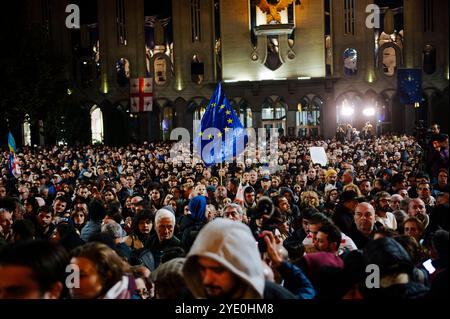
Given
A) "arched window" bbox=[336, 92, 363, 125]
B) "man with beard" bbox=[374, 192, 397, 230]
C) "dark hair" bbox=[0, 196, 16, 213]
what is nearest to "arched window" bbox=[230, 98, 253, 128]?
"arched window" bbox=[336, 92, 363, 125]

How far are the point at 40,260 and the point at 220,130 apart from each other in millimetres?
10059

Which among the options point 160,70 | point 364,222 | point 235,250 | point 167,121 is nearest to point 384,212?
point 364,222

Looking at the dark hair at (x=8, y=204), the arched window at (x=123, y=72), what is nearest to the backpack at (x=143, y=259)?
the dark hair at (x=8, y=204)

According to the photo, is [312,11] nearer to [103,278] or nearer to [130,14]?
[130,14]

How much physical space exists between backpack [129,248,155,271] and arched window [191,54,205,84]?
36.0 m

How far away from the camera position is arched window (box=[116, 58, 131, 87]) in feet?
139

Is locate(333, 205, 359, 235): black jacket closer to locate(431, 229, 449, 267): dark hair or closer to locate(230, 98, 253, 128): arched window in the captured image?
locate(431, 229, 449, 267): dark hair

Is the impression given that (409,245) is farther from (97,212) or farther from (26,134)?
(26,134)

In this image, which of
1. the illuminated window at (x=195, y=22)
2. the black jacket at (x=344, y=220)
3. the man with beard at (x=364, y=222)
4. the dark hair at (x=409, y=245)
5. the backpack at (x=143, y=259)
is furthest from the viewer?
the illuminated window at (x=195, y=22)

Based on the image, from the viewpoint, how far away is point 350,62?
4141cm

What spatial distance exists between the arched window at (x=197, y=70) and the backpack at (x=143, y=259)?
36.0 m

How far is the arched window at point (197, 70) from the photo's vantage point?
41.2 m

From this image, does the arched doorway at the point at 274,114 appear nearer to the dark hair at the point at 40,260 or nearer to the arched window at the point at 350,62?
the arched window at the point at 350,62

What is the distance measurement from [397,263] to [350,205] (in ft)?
12.1
